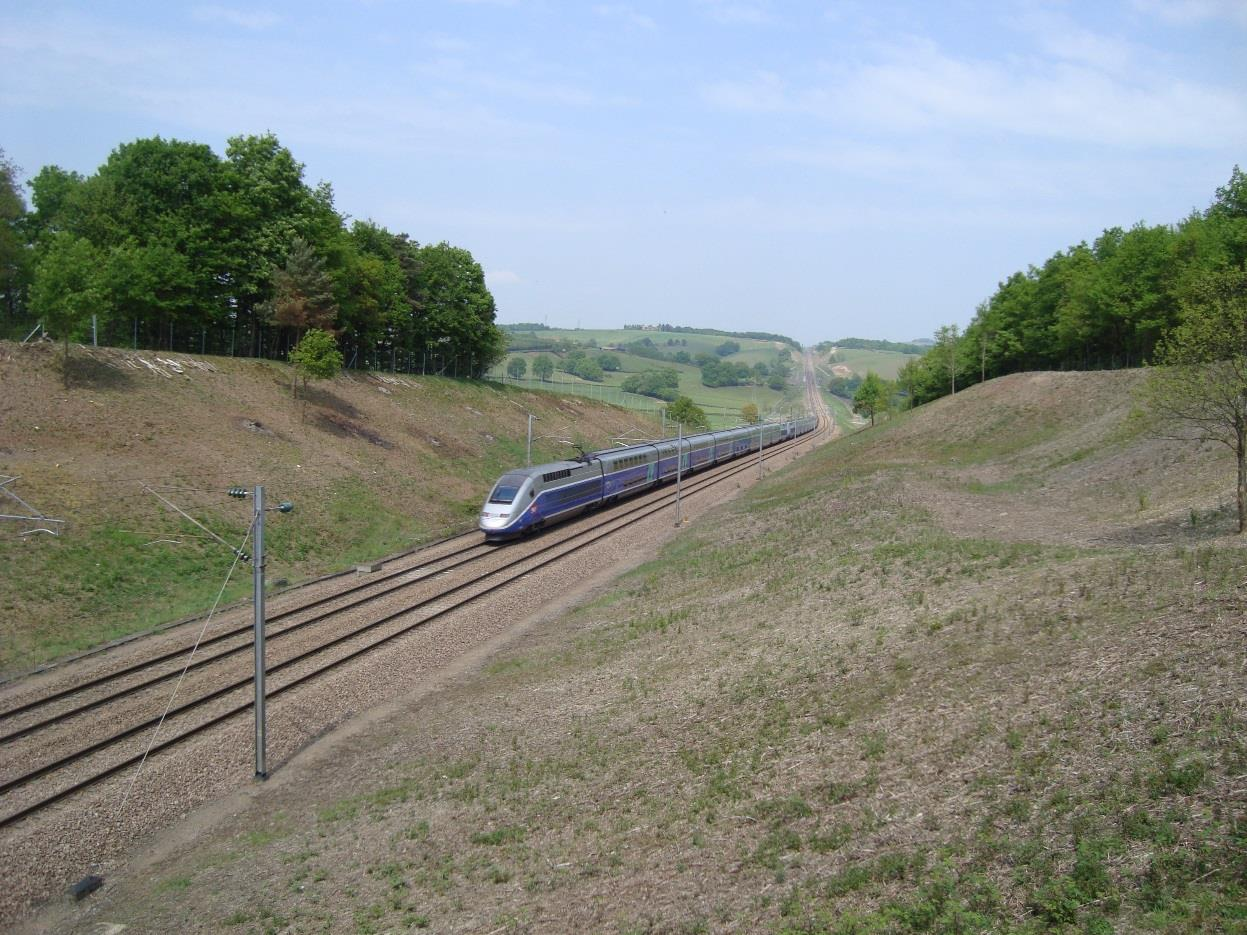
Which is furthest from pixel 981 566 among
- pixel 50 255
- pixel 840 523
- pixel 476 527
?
pixel 50 255

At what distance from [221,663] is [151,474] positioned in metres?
15.1

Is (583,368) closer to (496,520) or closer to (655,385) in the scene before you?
(655,385)

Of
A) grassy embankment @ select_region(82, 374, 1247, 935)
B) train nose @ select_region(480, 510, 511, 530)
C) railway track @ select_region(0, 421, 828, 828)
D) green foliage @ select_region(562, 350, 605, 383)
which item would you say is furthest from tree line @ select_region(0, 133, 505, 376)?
green foliage @ select_region(562, 350, 605, 383)

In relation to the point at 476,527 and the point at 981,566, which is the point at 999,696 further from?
the point at 476,527

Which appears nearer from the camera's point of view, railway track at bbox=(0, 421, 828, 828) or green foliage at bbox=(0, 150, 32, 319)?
railway track at bbox=(0, 421, 828, 828)

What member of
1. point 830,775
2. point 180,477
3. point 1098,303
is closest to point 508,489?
point 180,477

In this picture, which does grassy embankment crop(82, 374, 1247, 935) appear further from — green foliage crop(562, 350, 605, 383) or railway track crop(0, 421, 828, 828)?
green foliage crop(562, 350, 605, 383)

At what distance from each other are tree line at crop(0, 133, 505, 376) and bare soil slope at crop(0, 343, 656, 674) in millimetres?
4692

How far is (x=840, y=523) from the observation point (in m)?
30.3

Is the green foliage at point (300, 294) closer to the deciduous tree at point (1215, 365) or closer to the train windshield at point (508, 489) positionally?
the train windshield at point (508, 489)

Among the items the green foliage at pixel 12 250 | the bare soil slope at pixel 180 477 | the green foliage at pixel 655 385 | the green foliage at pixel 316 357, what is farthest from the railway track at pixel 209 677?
the green foliage at pixel 655 385

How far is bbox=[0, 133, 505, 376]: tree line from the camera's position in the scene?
47.8m

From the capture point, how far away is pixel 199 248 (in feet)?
165

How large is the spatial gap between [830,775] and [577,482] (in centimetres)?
3118
